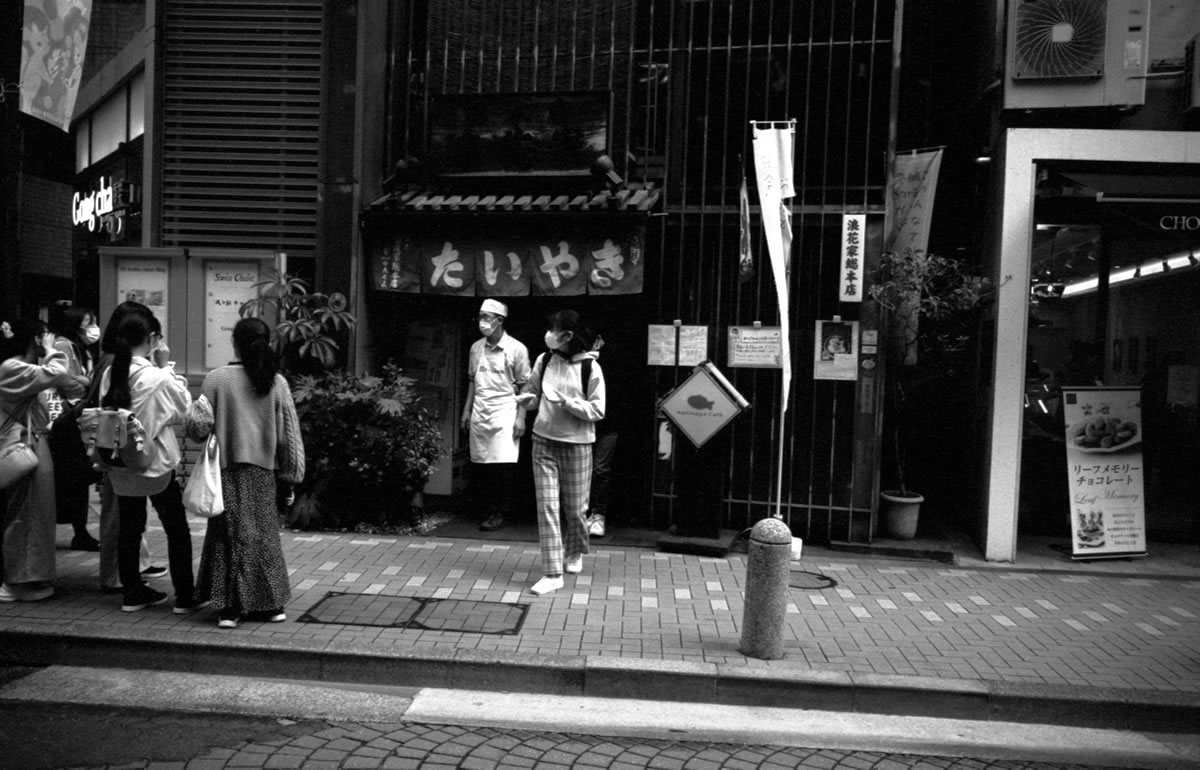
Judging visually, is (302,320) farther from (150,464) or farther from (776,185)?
(776,185)

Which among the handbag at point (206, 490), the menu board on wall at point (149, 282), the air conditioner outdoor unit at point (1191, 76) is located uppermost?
the air conditioner outdoor unit at point (1191, 76)

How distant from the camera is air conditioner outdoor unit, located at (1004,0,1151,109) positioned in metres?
7.86

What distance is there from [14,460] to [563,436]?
3.67 metres

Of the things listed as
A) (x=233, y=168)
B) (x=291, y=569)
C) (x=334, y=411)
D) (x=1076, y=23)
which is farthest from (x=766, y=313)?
(x=233, y=168)

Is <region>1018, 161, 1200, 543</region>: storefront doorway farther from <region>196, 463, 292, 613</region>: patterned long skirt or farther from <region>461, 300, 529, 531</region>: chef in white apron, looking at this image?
<region>196, 463, 292, 613</region>: patterned long skirt

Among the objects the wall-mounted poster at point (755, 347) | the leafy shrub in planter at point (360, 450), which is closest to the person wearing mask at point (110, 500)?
the leafy shrub in planter at point (360, 450)

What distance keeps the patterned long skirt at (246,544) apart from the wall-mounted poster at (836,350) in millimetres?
5010

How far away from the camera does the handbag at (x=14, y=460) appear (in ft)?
19.6

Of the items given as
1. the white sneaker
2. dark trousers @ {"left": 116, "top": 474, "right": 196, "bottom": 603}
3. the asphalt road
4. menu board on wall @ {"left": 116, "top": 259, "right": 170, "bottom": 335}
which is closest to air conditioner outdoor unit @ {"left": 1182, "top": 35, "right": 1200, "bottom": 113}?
the asphalt road

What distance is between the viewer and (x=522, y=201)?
8945 millimetres

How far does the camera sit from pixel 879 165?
27.9ft

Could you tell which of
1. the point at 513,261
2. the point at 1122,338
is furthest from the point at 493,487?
the point at 1122,338

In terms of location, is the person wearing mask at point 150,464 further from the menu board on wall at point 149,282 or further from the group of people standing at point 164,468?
the menu board on wall at point 149,282

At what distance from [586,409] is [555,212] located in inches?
103
